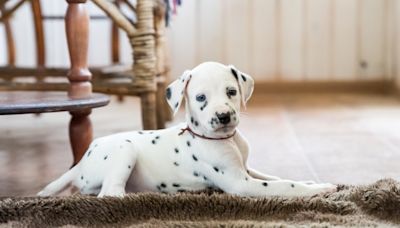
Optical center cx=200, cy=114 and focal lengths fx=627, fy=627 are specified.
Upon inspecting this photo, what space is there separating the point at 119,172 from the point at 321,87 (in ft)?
8.06

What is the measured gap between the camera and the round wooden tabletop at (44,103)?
1252mm

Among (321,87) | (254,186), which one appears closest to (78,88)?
(254,186)

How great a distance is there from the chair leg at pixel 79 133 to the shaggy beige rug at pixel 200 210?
1.27 feet

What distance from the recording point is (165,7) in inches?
85.6

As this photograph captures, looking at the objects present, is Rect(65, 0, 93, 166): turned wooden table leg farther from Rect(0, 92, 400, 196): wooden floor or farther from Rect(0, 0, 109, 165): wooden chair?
Rect(0, 92, 400, 196): wooden floor

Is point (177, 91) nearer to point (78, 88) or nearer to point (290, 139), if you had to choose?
point (78, 88)

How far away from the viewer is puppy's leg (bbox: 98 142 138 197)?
3.73 ft

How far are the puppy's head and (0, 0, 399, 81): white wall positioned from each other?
7.35 ft

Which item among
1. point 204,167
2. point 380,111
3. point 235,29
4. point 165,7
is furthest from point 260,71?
point 204,167

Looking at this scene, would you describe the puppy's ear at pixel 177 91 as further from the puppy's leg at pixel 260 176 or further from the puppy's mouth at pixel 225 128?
the puppy's leg at pixel 260 176

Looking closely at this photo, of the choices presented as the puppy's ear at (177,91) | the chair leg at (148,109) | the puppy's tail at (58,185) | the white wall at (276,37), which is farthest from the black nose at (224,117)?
the white wall at (276,37)

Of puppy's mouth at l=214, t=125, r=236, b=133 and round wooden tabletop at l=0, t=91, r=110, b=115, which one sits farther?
round wooden tabletop at l=0, t=91, r=110, b=115

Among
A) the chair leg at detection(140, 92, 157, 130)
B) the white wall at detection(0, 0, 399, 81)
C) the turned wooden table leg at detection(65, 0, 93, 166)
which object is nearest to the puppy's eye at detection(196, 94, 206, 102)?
the turned wooden table leg at detection(65, 0, 93, 166)

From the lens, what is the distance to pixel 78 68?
1480 mm
